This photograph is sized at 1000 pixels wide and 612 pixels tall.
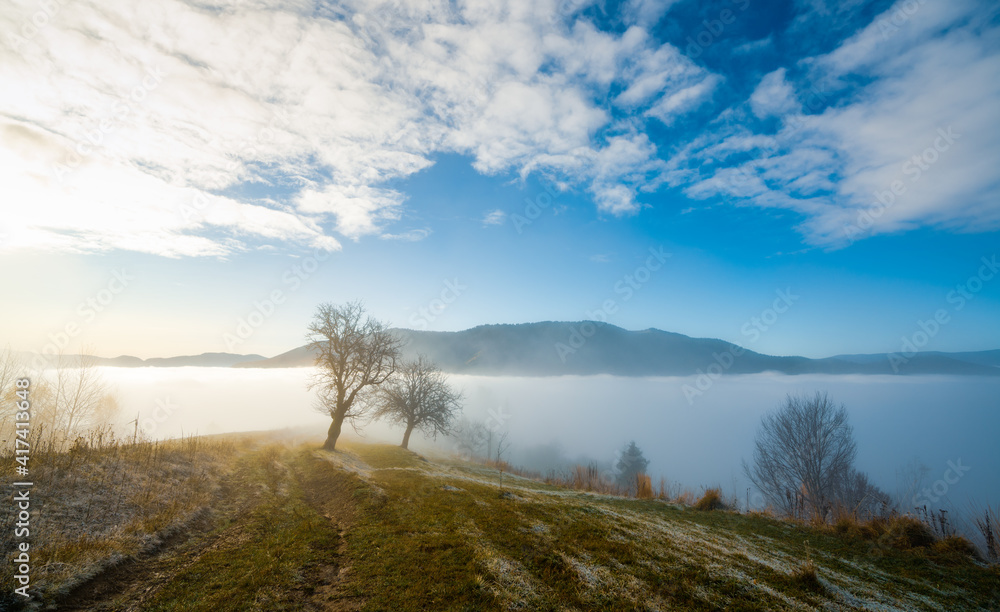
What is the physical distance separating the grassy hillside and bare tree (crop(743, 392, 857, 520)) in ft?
176

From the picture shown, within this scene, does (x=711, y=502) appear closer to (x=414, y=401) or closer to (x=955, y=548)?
(x=955, y=548)

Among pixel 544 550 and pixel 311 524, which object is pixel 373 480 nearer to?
pixel 311 524

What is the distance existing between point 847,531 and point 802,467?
179 ft

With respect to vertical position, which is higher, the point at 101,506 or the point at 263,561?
the point at 101,506

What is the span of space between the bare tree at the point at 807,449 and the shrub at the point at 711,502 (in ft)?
151

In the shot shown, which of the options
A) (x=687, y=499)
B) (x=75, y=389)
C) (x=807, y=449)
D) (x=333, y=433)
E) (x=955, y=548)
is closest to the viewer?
(x=955, y=548)

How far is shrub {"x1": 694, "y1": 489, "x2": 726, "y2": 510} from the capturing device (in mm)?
23094

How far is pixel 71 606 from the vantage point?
24.4 feet

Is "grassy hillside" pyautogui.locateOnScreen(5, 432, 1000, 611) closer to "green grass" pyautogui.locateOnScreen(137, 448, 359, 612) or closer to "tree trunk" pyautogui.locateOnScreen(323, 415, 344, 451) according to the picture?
"green grass" pyautogui.locateOnScreen(137, 448, 359, 612)

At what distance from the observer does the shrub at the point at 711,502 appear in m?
23.1

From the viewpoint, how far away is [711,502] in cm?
2330

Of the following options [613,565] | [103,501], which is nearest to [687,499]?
[613,565]

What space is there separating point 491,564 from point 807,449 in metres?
72.6

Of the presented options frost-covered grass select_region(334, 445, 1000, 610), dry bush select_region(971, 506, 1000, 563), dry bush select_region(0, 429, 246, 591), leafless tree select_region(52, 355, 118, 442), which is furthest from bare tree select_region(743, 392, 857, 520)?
leafless tree select_region(52, 355, 118, 442)
